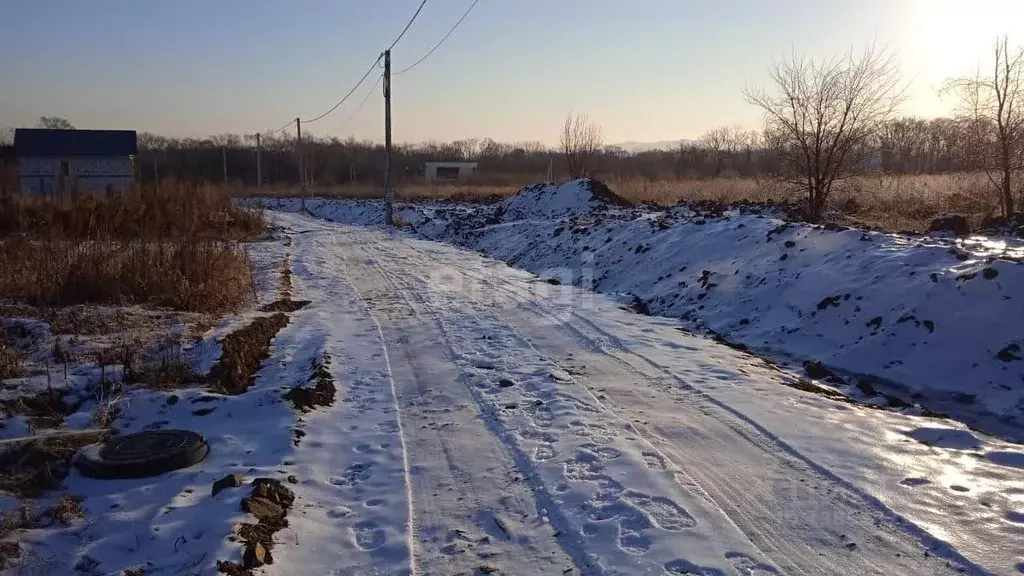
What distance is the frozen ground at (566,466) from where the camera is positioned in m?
3.81

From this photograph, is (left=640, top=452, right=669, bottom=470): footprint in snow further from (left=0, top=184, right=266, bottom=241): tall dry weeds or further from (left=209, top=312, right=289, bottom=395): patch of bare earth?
(left=0, top=184, right=266, bottom=241): tall dry weeds

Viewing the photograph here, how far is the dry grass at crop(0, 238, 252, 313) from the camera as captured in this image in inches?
358

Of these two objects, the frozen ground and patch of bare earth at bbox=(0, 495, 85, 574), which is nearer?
patch of bare earth at bbox=(0, 495, 85, 574)

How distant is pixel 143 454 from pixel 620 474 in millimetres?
3221

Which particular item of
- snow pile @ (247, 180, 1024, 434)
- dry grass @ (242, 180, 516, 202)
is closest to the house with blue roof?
dry grass @ (242, 180, 516, 202)

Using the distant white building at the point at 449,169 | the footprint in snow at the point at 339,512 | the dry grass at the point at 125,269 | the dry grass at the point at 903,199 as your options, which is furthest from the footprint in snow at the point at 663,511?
the distant white building at the point at 449,169

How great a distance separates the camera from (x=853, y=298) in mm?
8609

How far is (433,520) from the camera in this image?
4238 mm

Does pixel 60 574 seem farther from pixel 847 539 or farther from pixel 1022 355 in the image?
pixel 1022 355

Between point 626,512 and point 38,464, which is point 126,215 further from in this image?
point 626,512

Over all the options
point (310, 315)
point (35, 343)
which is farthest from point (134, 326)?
point (310, 315)

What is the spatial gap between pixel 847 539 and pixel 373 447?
3286 millimetres

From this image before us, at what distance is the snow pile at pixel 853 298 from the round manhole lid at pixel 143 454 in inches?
233

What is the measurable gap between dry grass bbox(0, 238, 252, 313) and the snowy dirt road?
285cm
